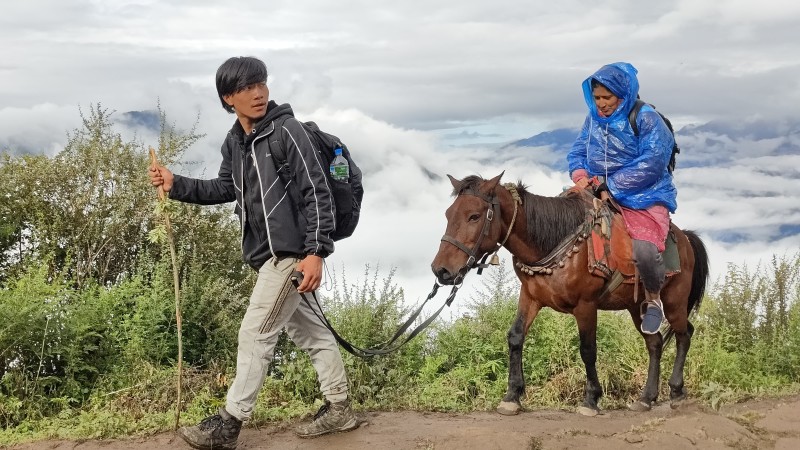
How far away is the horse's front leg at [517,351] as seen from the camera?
683cm

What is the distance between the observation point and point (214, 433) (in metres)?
5.73

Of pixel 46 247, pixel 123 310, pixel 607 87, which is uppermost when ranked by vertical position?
pixel 607 87

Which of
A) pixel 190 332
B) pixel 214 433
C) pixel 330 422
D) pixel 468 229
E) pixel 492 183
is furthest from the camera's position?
pixel 190 332

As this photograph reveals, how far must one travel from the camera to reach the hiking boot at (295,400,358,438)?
6.11 m

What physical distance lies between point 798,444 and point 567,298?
1.93m

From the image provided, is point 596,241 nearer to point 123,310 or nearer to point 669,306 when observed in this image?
point 669,306

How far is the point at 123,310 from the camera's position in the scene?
8.78m

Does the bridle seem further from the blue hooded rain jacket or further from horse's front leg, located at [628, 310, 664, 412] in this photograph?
horse's front leg, located at [628, 310, 664, 412]

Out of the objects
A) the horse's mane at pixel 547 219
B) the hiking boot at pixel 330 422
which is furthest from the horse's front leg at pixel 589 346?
the hiking boot at pixel 330 422

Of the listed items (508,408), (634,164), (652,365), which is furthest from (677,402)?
(634,164)

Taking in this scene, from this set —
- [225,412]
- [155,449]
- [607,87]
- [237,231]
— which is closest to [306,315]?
[225,412]

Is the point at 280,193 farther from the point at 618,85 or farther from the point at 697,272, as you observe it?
the point at 697,272

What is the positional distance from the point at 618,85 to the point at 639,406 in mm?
2816

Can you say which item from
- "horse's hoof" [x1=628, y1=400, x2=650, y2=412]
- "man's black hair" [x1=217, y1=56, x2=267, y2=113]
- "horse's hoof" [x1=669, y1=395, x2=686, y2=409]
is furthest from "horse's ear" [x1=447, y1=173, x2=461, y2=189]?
"horse's hoof" [x1=669, y1=395, x2=686, y2=409]
